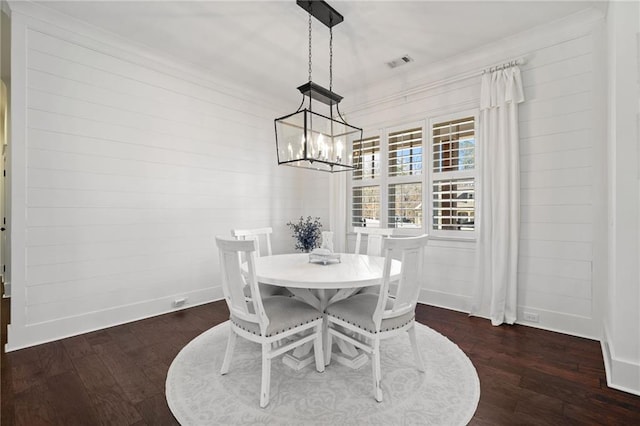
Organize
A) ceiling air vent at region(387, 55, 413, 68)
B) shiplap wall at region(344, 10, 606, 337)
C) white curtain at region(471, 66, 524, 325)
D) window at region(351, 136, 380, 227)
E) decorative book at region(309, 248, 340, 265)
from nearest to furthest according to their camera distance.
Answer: decorative book at region(309, 248, 340, 265) → shiplap wall at region(344, 10, 606, 337) → white curtain at region(471, 66, 524, 325) → ceiling air vent at region(387, 55, 413, 68) → window at region(351, 136, 380, 227)

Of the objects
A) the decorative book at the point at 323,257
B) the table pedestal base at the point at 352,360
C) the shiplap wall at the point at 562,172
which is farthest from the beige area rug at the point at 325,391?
the shiplap wall at the point at 562,172

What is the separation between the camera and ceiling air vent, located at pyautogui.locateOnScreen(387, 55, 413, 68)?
11.2 feet

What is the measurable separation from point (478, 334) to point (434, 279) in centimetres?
95

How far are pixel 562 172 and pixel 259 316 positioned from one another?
3.06 meters

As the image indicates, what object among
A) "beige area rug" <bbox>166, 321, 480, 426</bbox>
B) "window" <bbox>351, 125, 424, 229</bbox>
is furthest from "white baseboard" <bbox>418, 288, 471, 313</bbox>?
"beige area rug" <bbox>166, 321, 480, 426</bbox>

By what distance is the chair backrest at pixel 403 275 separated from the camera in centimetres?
179

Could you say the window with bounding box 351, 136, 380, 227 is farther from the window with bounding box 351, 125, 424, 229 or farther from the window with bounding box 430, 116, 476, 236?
the window with bounding box 430, 116, 476, 236

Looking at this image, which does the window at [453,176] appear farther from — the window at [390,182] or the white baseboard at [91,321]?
the white baseboard at [91,321]

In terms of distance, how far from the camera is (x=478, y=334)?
283 cm

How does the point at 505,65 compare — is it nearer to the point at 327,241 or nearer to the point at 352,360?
the point at 327,241

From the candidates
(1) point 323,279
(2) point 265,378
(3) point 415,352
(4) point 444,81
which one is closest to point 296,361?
(2) point 265,378

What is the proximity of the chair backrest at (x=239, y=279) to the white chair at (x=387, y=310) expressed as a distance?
57cm

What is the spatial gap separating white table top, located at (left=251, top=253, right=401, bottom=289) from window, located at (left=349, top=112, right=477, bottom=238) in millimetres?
1415

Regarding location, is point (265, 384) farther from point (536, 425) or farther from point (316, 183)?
point (316, 183)
